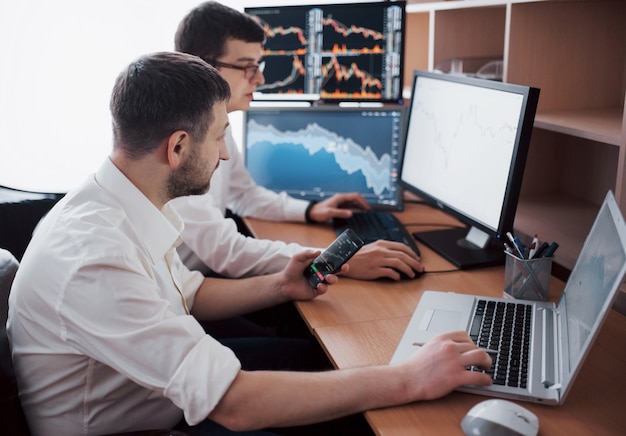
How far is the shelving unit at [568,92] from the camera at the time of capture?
5.64 feet

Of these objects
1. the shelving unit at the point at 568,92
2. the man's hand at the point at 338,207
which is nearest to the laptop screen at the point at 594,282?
the shelving unit at the point at 568,92

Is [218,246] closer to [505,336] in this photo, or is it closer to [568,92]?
[505,336]

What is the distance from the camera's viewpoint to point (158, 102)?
1.18m

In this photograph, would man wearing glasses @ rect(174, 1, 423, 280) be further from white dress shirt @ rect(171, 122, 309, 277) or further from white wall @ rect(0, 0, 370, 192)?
white wall @ rect(0, 0, 370, 192)

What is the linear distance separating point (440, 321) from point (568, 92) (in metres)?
0.83

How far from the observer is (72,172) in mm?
2676

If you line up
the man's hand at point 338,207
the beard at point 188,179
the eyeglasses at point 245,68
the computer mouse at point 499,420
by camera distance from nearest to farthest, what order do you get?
the computer mouse at point 499,420 → the beard at point 188,179 → the eyeglasses at point 245,68 → the man's hand at point 338,207

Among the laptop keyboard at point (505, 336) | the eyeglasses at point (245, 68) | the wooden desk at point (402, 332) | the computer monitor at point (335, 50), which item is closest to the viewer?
the wooden desk at point (402, 332)

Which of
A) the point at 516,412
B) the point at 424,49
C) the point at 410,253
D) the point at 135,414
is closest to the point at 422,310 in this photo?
the point at 410,253

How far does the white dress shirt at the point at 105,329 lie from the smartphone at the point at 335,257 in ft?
1.17

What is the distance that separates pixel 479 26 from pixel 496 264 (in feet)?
3.31

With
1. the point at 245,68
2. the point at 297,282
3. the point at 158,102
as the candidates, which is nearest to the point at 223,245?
the point at 297,282

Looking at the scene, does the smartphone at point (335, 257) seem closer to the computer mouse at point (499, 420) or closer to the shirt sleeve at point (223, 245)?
the shirt sleeve at point (223, 245)

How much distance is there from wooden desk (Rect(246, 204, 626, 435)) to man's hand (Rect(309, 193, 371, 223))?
0.10m
